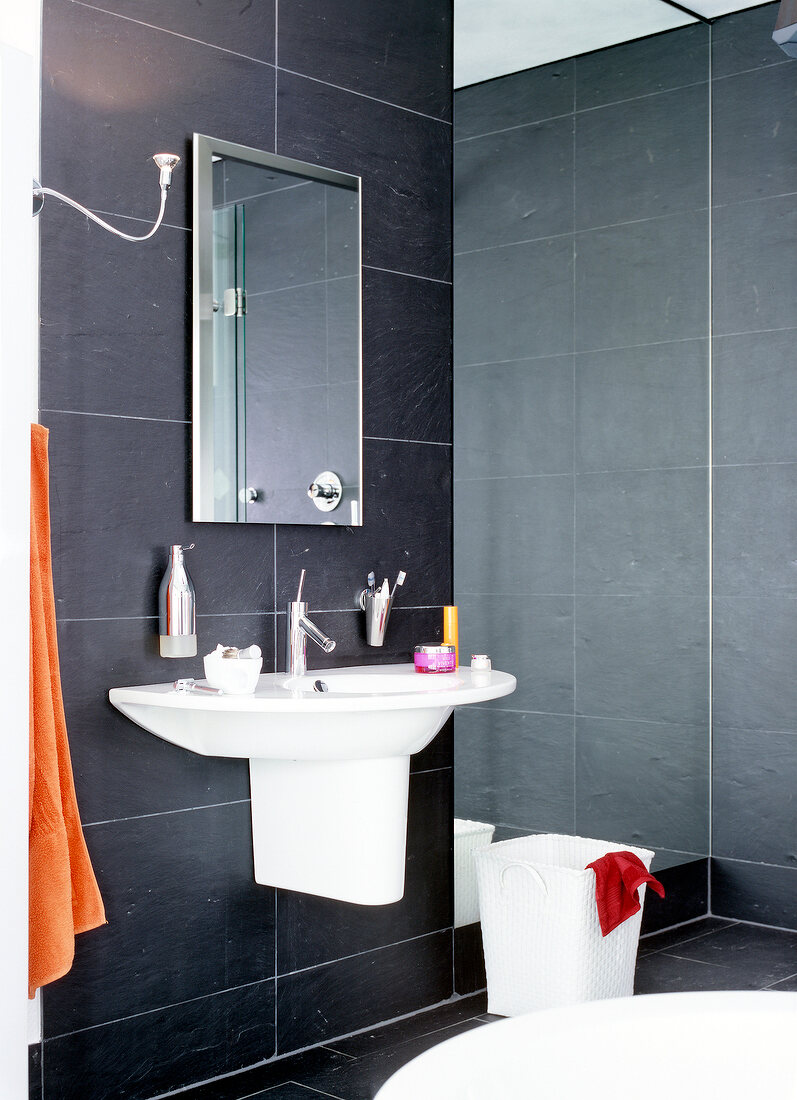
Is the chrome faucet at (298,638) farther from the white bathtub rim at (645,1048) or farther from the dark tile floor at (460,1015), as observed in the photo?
the white bathtub rim at (645,1048)

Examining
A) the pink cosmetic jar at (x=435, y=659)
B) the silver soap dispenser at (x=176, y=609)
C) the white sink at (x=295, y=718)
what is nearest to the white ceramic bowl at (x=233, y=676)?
the white sink at (x=295, y=718)

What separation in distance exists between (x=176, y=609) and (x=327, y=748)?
0.42 metres

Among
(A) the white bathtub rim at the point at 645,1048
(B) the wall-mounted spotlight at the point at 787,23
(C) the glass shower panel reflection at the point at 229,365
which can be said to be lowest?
(A) the white bathtub rim at the point at 645,1048

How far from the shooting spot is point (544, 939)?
2932mm

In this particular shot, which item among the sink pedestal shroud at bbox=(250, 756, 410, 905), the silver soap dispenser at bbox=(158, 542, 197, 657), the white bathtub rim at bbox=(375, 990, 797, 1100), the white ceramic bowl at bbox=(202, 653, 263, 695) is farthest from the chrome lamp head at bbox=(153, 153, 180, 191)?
the white bathtub rim at bbox=(375, 990, 797, 1100)

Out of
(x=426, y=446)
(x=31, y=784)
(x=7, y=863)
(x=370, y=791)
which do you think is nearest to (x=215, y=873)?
(x=370, y=791)

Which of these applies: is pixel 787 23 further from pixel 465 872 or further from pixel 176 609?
pixel 465 872

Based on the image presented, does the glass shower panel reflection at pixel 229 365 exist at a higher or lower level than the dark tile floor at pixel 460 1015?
higher

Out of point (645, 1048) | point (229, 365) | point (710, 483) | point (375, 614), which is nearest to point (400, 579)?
point (375, 614)

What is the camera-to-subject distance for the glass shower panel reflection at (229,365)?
2635 mm

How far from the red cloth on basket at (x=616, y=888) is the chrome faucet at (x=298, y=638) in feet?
2.73

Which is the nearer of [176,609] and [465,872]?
[176,609]

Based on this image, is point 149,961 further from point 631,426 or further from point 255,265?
point 631,426

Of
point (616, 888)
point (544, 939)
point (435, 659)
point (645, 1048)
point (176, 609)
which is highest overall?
point (176, 609)
